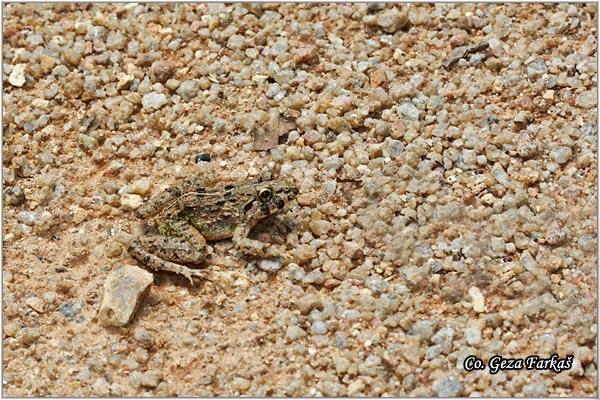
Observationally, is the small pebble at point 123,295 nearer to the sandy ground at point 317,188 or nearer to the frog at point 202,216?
the sandy ground at point 317,188

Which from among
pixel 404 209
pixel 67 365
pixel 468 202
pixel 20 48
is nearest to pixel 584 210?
pixel 468 202

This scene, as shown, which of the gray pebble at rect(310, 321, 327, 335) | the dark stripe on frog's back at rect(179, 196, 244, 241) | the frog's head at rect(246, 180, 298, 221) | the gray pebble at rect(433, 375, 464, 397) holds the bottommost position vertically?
the gray pebble at rect(433, 375, 464, 397)

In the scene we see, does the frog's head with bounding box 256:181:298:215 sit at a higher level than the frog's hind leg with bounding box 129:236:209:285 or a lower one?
higher

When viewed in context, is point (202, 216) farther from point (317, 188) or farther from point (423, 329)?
point (423, 329)

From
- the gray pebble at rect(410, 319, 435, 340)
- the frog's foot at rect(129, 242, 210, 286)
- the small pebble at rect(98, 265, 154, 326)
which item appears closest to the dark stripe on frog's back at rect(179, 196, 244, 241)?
the frog's foot at rect(129, 242, 210, 286)

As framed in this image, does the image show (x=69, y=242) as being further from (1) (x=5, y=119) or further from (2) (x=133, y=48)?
(2) (x=133, y=48)

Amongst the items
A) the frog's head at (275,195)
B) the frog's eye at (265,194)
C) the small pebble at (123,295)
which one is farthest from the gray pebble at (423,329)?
the small pebble at (123,295)

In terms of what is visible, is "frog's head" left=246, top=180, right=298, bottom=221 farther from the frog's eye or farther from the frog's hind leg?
the frog's hind leg
